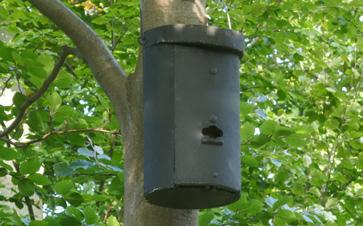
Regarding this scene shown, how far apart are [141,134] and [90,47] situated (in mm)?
469

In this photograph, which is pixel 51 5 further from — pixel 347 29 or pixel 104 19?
pixel 347 29

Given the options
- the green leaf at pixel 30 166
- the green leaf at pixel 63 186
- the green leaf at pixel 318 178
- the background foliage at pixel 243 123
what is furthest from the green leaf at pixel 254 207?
the green leaf at pixel 318 178

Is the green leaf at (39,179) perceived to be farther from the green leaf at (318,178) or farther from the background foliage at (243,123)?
the green leaf at (318,178)

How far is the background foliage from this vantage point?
359cm

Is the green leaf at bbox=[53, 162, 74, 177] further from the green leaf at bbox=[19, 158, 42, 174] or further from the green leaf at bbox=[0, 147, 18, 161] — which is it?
the green leaf at bbox=[0, 147, 18, 161]

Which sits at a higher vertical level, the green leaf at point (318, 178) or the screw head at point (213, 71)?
the screw head at point (213, 71)

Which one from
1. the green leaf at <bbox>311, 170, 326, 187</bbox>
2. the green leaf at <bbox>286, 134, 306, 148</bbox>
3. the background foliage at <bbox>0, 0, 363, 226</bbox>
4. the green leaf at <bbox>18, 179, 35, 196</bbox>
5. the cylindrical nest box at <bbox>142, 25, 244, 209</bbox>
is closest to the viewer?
the cylindrical nest box at <bbox>142, 25, 244, 209</bbox>

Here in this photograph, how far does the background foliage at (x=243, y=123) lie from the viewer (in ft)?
11.8

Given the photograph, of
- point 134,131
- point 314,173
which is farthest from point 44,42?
point 134,131

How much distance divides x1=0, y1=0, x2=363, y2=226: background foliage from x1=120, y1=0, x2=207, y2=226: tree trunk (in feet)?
1.15

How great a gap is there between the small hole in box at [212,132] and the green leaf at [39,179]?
2.96 feet

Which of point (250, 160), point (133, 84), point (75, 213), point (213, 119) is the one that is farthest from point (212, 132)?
point (250, 160)

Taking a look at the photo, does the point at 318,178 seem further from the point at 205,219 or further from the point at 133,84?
the point at 133,84

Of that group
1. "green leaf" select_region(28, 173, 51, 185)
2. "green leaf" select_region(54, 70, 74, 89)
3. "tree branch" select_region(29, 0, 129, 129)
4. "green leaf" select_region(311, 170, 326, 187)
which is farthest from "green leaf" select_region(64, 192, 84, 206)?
"green leaf" select_region(311, 170, 326, 187)
